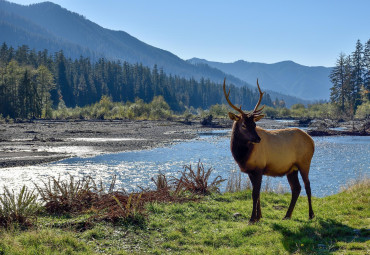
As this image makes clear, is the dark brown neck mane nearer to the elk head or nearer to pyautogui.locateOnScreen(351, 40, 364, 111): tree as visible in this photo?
the elk head

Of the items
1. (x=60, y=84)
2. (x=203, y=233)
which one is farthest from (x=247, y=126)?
(x=60, y=84)

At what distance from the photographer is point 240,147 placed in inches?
336

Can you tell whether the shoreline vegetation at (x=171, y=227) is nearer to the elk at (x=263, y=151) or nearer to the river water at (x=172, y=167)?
the elk at (x=263, y=151)

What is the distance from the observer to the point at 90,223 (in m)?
7.77

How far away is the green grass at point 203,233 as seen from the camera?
21.1ft

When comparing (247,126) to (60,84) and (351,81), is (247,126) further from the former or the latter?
(60,84)

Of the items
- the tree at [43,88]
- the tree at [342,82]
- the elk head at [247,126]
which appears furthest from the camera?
the tree at [342,82]

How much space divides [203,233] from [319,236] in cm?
265

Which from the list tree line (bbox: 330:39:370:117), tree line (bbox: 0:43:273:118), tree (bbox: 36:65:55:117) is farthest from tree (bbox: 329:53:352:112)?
tree (bbox: 36:65:55:117)

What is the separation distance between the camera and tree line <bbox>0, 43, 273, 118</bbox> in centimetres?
7581

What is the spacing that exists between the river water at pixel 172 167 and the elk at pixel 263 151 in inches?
304

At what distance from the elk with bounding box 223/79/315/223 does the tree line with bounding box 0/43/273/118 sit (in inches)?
3007

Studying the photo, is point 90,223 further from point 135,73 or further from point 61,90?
point 135,73

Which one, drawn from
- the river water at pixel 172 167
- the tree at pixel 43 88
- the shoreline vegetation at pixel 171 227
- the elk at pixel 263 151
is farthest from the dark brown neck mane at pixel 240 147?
the tree at pixel 43 88
